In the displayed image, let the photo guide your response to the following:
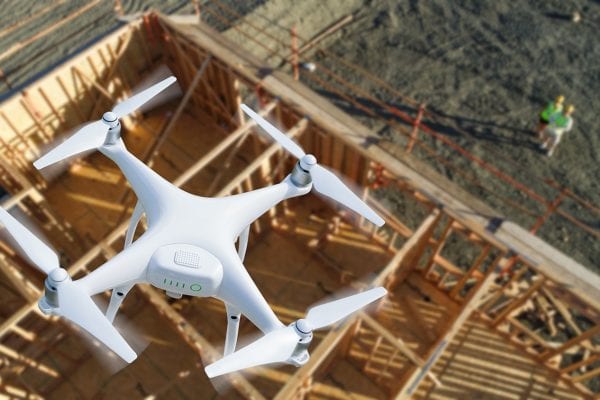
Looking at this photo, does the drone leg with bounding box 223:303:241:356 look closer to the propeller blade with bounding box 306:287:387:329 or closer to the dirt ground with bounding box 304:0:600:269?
the propeller blade with bounding box 306:287:387:329

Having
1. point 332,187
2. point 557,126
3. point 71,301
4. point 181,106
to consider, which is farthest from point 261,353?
point 557,126

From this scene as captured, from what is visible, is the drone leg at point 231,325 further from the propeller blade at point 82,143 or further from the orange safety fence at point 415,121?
the orange safety fence at point 415,121

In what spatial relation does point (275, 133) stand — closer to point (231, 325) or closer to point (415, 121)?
point (231, 325)

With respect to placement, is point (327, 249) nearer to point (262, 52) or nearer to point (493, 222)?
point (493, 222)

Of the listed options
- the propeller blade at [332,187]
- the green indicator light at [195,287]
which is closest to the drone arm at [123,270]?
the green indicator light at [195,287]

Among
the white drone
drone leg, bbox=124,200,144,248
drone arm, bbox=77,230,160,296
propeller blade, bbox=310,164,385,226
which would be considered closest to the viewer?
the white drone

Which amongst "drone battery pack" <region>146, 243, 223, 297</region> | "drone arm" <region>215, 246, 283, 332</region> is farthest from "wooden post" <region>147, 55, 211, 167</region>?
"drone arm" <region>215, 246, 283, 332</region>
